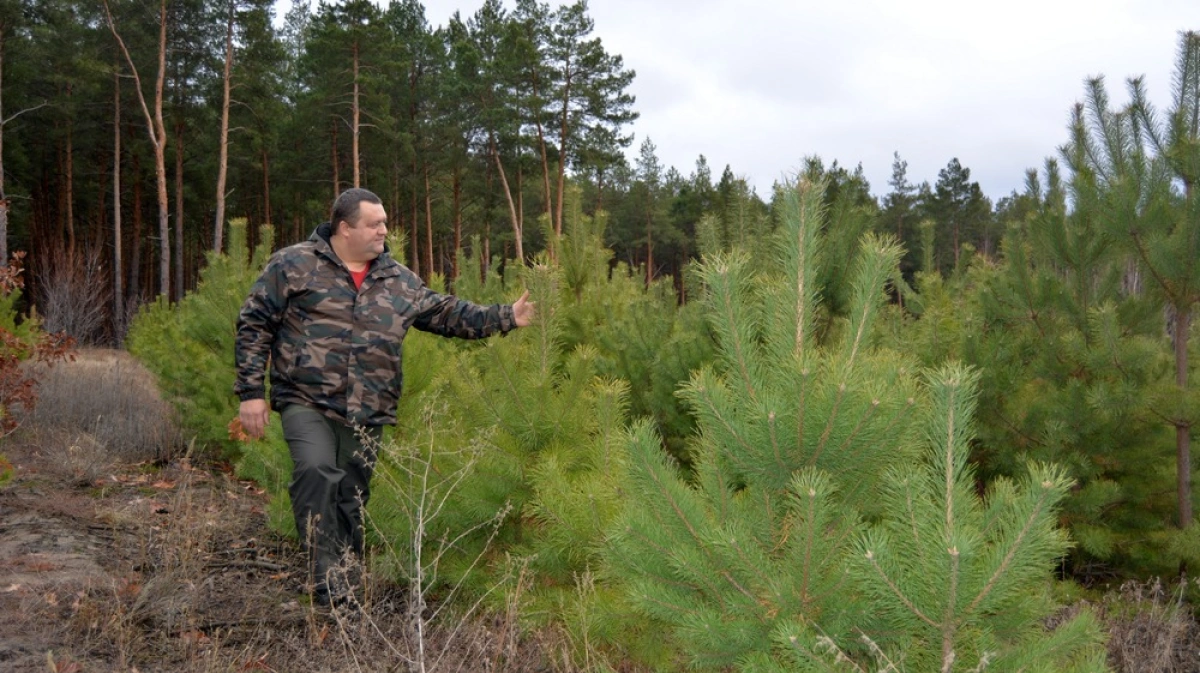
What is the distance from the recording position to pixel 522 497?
3652mm

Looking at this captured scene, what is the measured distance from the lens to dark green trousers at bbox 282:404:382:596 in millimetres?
3684

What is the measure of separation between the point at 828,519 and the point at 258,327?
278 centimetres

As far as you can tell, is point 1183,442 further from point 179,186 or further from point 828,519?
point 179,186

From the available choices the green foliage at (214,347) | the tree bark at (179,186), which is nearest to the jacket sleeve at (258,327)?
the green foliage at (214,347)

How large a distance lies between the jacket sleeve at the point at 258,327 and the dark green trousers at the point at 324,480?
193 mm

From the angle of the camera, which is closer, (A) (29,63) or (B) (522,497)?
(B) (522,497)

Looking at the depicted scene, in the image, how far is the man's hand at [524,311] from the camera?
12.5ft

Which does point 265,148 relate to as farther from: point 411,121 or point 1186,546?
point 1186,546

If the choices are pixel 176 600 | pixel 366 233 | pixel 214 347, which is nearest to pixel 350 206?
pixel 366 233

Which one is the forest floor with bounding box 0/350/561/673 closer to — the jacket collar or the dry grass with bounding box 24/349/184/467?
the dry grass with bounding box 24/349/184/467

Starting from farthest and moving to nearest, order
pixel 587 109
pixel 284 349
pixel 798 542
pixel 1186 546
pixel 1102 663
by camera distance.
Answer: pixel 587 109 < pixel 1186 546 < pixel 284 349 < pixel 798 542 < pixel 1102 663

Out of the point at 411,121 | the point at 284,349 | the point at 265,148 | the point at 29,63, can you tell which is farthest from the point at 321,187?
the point at 284,349

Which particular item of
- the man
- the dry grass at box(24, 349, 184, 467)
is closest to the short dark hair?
the man

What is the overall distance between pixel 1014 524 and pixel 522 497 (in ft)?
7.65
